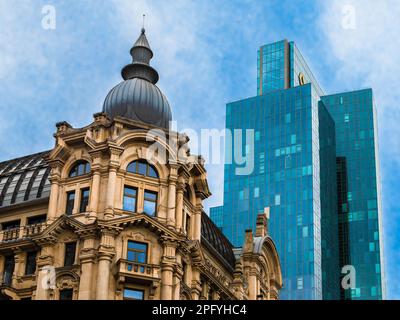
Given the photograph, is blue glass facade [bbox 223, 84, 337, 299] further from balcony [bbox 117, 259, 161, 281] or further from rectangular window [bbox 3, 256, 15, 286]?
balcony [bbox 117, 259, 161, 281]

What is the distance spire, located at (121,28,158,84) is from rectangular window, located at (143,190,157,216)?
1215 centimetres

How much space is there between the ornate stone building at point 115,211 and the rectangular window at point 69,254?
0.33ft

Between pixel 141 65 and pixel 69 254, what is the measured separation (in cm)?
1905

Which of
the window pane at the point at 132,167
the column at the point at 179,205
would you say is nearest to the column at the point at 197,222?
the column at the point at 179,205

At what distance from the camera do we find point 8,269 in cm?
7100

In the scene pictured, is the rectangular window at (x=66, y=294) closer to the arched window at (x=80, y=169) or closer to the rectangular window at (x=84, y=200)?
the rectangular window at (x=84, y=200)

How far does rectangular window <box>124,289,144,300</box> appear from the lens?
2544 inches

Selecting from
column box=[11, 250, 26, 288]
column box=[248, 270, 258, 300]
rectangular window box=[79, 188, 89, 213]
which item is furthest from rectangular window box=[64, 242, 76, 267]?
column box=[248, 270, 258, 300]

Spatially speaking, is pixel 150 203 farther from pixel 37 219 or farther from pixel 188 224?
pixel 37 219

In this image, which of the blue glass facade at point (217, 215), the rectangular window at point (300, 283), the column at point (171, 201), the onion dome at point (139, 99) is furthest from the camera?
the blue glass facade at point (217, 215)

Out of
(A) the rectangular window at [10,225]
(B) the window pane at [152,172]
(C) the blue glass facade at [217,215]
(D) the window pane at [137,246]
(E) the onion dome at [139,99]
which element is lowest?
(D) the window pane at [137,246]

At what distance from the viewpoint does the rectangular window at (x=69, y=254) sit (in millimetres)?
66650

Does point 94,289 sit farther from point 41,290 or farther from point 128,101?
point 128,101
